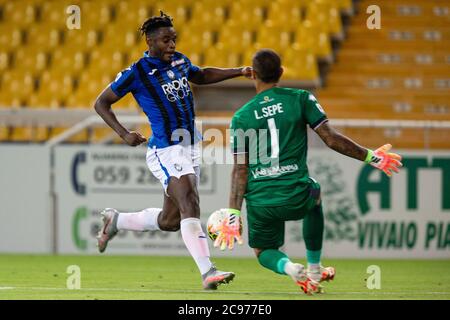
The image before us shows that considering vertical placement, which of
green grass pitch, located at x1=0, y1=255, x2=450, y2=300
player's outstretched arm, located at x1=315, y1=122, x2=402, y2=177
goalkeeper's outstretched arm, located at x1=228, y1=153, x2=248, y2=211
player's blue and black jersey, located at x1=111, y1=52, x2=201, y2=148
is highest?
player's blue and black jersey, located at x1=111, y1=52, x2=201, y2=148

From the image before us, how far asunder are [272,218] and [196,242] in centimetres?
78

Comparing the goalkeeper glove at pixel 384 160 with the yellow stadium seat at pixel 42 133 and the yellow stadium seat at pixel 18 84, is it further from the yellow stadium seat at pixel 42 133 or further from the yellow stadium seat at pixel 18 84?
the yellow stadium seat at pixel 18 84

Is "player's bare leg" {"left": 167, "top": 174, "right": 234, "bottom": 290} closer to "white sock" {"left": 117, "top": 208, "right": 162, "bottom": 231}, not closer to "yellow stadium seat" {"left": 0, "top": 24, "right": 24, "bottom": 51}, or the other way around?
"white sock" {"left": 117, "top": 208, "right": 162, "bottom": 231}

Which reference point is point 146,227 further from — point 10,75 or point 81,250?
point 10,75

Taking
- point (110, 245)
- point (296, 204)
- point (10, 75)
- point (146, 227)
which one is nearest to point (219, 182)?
point (110, 245)

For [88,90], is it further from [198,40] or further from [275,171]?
[275,171]

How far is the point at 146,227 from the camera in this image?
9055 mm

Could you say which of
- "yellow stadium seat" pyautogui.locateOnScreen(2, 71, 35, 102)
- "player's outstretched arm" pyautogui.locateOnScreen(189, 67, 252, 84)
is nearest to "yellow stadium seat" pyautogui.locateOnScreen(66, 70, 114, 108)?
"yellow stadium seat" pyautogui.locateOnScreen(2, 71, 35, 102)

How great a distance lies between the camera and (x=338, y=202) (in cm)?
1298

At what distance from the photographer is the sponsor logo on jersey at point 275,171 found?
7566 millimetres

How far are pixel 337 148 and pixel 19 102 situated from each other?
461 inches

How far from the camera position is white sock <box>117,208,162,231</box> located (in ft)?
29.4

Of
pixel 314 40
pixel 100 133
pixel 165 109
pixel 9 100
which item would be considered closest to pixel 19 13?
pixel 9 100

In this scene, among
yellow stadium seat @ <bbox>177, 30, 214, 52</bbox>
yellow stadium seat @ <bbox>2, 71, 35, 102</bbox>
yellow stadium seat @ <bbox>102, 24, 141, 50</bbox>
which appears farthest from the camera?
yellow stadium seat @ <bbox>102, 24, 141, 50</bbox>
